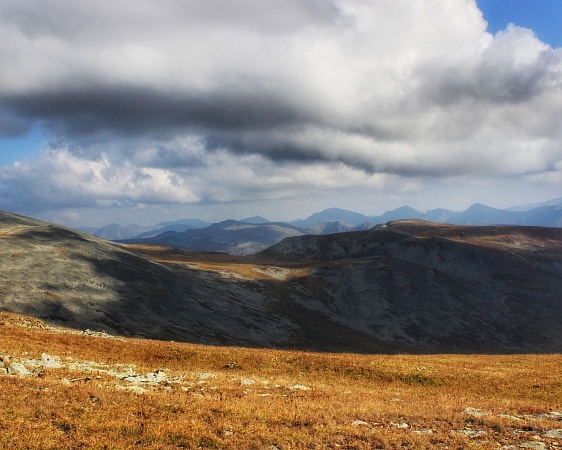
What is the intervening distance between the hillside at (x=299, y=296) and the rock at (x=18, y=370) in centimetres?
3947

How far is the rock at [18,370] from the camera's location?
66.3 feet

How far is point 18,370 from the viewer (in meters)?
20.6

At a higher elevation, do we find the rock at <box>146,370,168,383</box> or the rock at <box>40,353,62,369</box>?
the rock at <box>40,353,62,369</box>

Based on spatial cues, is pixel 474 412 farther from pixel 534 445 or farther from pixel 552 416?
pixel 534 445

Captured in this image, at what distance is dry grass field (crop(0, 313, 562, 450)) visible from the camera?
530 inches

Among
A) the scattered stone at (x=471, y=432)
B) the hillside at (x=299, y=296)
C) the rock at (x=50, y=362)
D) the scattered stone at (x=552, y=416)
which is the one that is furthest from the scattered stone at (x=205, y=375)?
the hillside at (x=299, y=296)

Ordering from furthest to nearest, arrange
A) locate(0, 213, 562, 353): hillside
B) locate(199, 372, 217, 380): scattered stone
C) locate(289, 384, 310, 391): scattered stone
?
1. locate(0, 213, 562, 353): hillside
2. locate(199, 372, 217, 380): scattered stone
3. locate(289, 384, 310, 391): scattered stone

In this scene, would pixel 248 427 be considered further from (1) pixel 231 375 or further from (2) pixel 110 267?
(2) pixel 110 267

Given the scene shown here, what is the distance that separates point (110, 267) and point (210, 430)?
80727 mm

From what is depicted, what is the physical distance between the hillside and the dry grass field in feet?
116

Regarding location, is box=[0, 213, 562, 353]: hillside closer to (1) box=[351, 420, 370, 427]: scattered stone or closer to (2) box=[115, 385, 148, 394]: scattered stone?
(2) box=[115, 385, 148, 394]: scattered stone

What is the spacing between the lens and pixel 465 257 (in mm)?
181375

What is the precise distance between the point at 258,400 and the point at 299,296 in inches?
4293

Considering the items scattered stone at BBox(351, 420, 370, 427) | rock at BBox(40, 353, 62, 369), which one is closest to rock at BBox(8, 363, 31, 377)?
rock at BBox(40, 353, 62, 369)
